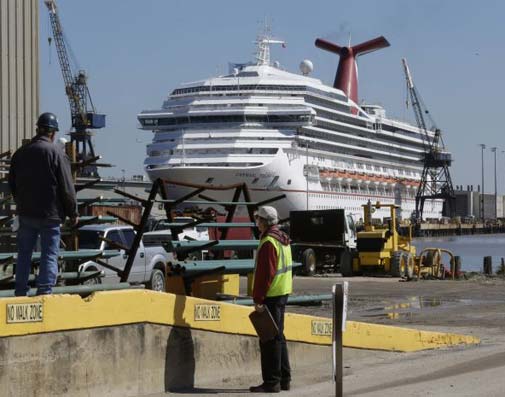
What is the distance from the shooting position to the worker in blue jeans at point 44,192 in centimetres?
833

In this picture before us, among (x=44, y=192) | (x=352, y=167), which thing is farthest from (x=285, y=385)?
(x=352, y=167)

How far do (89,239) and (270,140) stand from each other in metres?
60.8

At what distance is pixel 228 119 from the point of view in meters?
80.5

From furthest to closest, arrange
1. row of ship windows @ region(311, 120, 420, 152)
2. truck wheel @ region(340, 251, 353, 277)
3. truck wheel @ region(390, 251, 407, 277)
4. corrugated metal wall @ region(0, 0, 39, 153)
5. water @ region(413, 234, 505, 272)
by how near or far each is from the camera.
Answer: row of ship windows @ region(311, 120, 420, 152) → water @ region(413, 234, 505, 272) → truck wheel @ region(340, 251, 353, 277) → truck wheel @ region(390, 251, 407, 277) → corrugated metal wall @ region(0, 0, 39, 153)

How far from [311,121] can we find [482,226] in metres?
66.8

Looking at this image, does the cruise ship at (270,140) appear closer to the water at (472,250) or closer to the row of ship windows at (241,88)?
the row of ship windows at (241,88)

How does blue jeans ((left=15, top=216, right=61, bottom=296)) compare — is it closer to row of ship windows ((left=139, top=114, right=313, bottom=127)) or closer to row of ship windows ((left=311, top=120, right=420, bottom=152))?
row of ship windows ((left=139, top=114, right=313, bottom=127))

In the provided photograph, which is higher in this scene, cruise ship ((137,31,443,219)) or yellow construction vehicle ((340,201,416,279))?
cruise ship ((137,31,443,219))

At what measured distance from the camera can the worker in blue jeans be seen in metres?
8.33

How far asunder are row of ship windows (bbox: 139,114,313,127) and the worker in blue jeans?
71.8 metres

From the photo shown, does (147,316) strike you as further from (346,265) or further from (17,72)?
(346,265)

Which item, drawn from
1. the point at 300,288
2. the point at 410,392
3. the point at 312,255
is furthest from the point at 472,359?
the point at 312,255

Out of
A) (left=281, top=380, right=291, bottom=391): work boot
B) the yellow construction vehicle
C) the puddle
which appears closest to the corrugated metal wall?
the puddle

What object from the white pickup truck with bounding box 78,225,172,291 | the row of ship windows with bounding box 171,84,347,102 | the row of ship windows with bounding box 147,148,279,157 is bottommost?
the white pickup truck with bounding box 78,225,172,291
